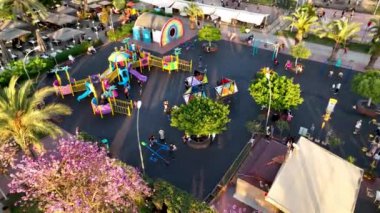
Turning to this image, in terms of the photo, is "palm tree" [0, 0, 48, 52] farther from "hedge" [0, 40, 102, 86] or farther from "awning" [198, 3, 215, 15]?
"awning" [198, 3, 215, 15]

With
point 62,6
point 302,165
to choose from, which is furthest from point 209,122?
point 62,6

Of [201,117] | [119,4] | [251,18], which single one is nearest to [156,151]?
[201,117]

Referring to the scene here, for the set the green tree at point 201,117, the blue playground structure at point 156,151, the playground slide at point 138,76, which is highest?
the green tree at point 201,117

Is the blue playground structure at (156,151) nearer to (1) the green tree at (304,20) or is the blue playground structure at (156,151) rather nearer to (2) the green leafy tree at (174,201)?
(2) the green leafy tree at (174,201)

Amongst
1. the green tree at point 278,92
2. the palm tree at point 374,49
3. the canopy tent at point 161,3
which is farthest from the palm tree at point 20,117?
the canopy tent at point 161,3

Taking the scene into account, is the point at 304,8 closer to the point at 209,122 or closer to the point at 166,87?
the point at 166,87

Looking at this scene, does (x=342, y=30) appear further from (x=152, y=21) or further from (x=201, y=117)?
(x=152, y=21)

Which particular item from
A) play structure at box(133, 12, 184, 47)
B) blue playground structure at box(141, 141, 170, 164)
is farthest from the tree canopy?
play structure at box(133, 12, 184, 47)
